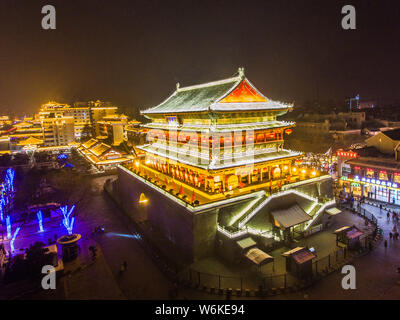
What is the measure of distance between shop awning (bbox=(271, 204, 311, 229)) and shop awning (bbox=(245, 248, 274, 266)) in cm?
387

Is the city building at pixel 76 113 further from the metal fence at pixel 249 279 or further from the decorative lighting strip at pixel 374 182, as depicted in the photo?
the metal fence at pixel 249 279

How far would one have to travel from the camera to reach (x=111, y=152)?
55.0 meters

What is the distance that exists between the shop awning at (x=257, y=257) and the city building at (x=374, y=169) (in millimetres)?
19354

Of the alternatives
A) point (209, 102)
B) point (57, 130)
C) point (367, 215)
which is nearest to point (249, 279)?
point (209, 102)

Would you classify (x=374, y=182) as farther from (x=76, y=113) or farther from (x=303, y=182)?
(x=76, y=113)

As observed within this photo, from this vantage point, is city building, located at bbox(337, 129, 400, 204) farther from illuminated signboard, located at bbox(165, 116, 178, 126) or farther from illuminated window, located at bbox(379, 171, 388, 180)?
illuminated signboard, located at bbox(165, 116, 178, 126)

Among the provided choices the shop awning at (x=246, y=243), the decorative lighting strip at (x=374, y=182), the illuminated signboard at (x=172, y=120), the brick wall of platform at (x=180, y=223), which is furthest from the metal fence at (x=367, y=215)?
the illuminated signboard at (x=172, y=120)

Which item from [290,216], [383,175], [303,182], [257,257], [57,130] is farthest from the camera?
[57,130]

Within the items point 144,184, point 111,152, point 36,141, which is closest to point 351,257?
point 144,184

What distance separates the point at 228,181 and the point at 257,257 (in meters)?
7.00

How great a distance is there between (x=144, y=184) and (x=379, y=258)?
2002cm

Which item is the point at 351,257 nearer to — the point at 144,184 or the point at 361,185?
the point at 361,185

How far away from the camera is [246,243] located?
17.8m

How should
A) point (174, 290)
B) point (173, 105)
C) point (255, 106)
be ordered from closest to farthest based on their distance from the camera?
point (174, 290), point (255, 106), point (173, 105)
